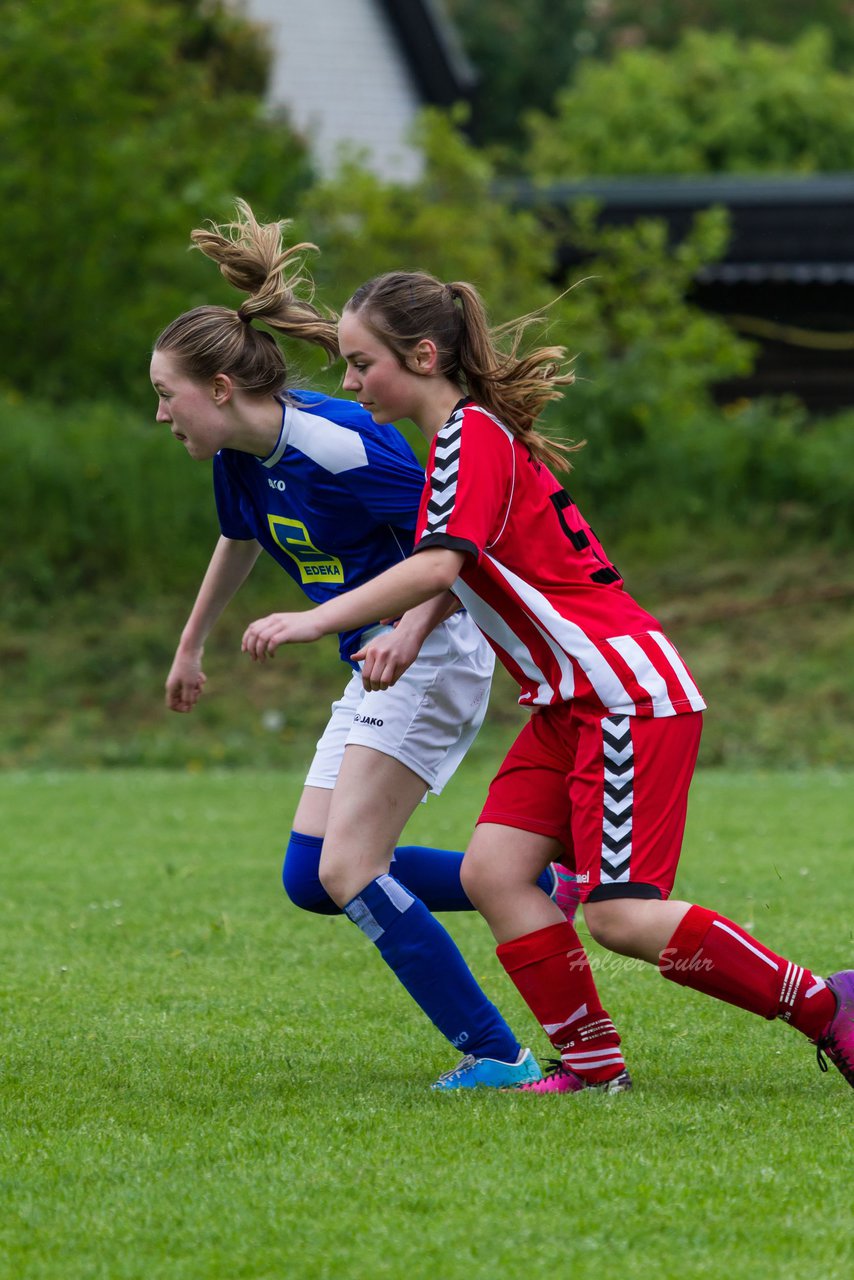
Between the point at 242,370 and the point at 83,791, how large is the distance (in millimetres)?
8717

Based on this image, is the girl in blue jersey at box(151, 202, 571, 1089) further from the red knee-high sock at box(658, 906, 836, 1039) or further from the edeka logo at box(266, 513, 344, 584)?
the red knee-high sock at box(658, 906, 836, 1039)

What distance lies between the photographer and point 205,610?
5141 millimetres

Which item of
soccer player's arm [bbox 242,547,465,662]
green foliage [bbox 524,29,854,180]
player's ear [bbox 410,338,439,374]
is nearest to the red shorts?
soccer player's arm [bbox 242,547,465,662]

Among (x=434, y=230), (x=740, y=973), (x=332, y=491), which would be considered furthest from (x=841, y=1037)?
(x=434, y=230)

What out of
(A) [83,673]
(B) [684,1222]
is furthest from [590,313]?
(B) [684,1222]

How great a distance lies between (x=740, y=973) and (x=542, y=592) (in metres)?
0.99

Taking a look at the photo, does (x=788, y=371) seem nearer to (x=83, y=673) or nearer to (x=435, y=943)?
(x=83, y=673)

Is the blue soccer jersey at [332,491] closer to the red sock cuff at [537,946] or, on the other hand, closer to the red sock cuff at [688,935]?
the red sock cuff at [537,946]

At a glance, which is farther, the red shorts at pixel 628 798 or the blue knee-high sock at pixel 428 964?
the blue knee-high sock at pixel 428 964

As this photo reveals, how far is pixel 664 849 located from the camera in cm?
404

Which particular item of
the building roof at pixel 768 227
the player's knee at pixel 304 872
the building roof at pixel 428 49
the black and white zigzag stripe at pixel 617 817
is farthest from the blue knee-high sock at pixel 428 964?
the building roof at pixel 428 49

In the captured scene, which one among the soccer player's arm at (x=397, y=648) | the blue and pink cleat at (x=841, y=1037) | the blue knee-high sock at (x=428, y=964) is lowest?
the blue and pink cleat at (x=841, y=1037)

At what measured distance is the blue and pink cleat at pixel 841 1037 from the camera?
162 inches

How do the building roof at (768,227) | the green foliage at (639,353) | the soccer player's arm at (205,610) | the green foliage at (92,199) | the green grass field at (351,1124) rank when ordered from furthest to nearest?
the building roof at (768,227), the green foliage at (92,199), the green foliage at (639,353), the soccer player's arm at (205,610), the green grass field at (351,1124)
